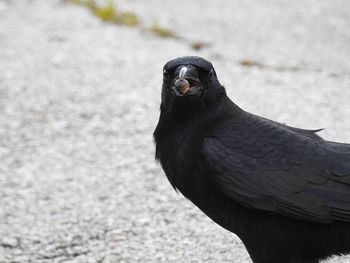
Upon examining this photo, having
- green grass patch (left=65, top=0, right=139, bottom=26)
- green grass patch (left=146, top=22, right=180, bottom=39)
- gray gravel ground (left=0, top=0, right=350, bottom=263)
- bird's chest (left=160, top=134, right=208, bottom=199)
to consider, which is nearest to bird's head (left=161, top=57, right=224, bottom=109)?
bird's chest (left=160, top=134, right=208, bottom=199)

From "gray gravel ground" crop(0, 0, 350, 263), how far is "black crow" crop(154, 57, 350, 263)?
1.19 meters

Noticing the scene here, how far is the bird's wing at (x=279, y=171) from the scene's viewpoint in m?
4.21

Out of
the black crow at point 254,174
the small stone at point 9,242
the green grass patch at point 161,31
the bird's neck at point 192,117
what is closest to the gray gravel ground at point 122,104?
the small stone at point 9,242

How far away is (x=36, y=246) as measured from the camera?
5.63 metres

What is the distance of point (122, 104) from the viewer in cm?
881

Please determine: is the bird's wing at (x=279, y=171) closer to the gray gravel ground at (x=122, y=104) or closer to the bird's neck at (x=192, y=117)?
the bird's neck at (x=192, y=117)

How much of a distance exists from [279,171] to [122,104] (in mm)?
4705

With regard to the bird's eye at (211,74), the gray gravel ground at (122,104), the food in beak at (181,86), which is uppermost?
the bird's eye at (211,74)

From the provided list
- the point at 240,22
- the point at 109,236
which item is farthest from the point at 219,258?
the point at 240,22

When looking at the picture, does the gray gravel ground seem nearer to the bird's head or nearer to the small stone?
the small stone

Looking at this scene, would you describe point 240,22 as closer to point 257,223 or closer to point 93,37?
point 93,37

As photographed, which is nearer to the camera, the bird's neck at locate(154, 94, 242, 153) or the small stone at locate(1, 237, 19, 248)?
the bird's neck at locate(154, 94, 242, 153)

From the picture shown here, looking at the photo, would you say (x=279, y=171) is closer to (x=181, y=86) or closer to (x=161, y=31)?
(x=181, y=86)

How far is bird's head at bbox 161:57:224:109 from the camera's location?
4211 mm
